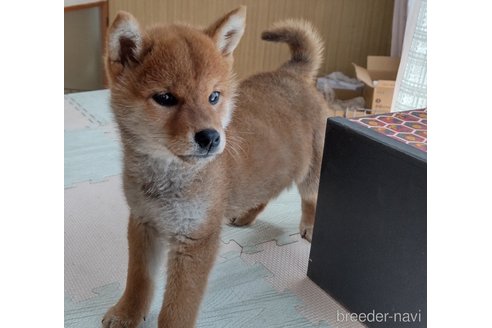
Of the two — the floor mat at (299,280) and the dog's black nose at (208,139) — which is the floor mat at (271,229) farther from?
the dog's black nose at (208,139)

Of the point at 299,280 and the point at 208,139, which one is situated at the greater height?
the point at 208,139

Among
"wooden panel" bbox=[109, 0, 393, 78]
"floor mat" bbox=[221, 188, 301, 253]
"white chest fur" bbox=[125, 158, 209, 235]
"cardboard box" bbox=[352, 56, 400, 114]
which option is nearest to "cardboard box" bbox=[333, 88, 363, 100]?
"cardboard box" bbox=[352, 56, 400, 114]

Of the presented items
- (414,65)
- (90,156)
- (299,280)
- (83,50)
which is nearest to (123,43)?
(299,280)

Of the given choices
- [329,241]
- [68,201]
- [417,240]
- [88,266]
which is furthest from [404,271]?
[68,201]

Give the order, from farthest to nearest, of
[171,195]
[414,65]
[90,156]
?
[414,65], [90,156], [171,195]

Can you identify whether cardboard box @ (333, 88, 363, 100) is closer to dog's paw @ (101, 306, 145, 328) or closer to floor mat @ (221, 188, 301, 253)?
floor mat @ (221, 188, 301, 253)

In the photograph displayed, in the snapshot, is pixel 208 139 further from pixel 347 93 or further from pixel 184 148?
pixel 347 93

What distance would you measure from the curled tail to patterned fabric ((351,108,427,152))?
34 cm

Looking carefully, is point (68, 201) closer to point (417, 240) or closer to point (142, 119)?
point (142, 119)

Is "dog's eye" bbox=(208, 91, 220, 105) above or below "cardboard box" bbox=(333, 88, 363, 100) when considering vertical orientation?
above

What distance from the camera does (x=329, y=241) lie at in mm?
1151

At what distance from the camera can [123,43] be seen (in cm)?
85

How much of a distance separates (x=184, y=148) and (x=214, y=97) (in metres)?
0.13

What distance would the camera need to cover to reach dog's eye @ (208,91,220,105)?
0.87 meters
